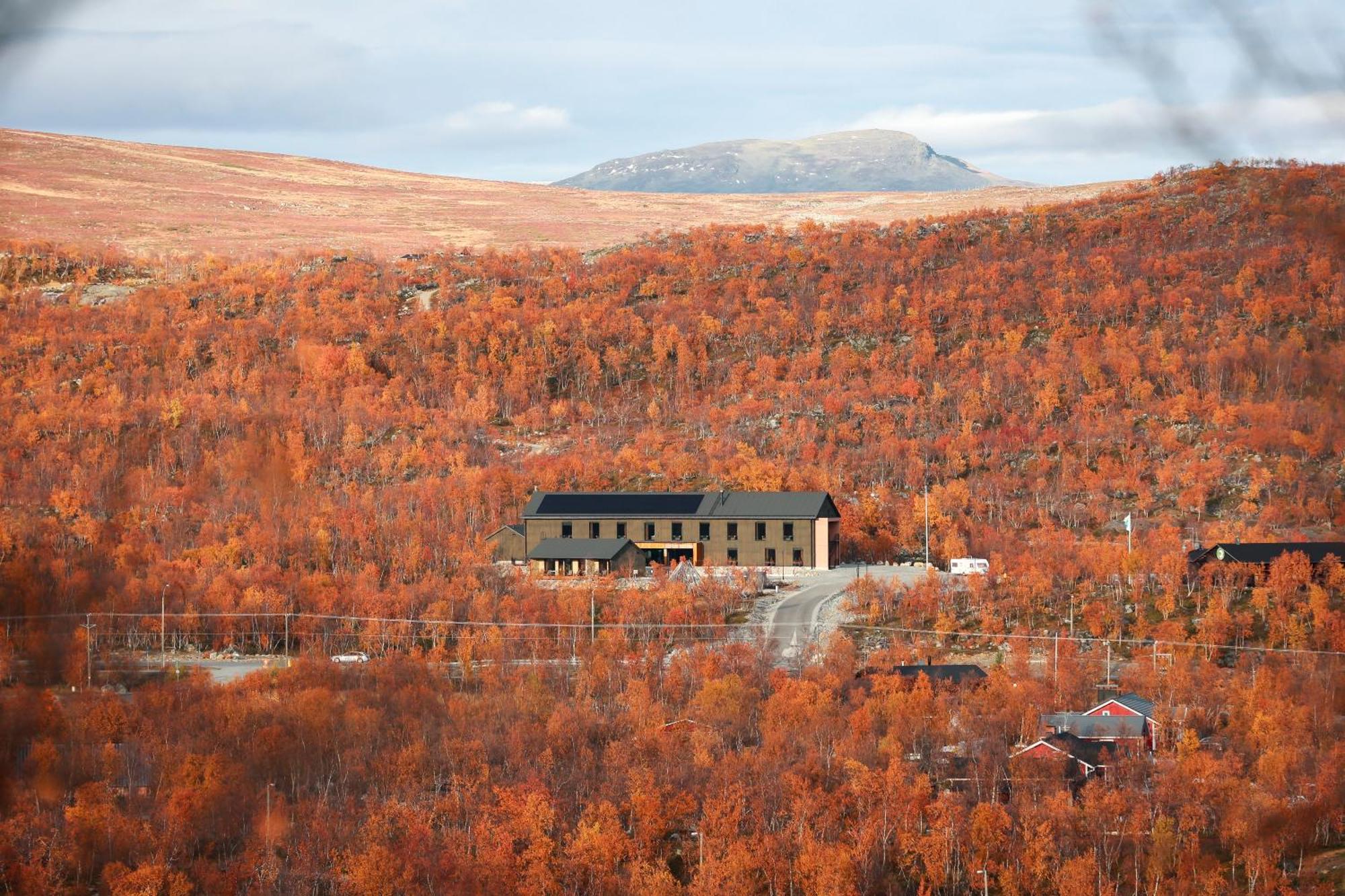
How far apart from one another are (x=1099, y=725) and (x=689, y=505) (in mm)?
26141

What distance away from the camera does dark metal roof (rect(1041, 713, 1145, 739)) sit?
34.8 metres

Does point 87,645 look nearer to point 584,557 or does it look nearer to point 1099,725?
point 1099,725

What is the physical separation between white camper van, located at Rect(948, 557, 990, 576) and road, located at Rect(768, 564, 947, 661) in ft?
3.23

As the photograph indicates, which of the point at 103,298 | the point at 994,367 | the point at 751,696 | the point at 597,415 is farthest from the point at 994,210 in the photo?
the point at 751,696

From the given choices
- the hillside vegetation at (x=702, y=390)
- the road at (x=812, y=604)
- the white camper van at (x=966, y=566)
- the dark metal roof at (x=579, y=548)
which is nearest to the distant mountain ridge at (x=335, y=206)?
the hillside vegetation at (x=702, y=390)

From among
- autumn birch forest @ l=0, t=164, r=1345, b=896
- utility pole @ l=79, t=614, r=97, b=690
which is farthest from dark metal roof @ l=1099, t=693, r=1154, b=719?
utility pole @ l=79, t=614, r=97, b=690

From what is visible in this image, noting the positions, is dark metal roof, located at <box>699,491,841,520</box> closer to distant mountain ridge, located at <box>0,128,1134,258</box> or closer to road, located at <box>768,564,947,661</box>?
road, located at <box>768,564,947,661</box>

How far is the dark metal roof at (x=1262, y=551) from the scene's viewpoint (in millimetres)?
47344

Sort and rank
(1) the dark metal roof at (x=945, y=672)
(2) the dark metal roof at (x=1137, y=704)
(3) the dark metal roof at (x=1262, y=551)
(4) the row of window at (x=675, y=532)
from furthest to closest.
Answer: (4) the row of window at (x=675, y=532) → (3) the dark metal roof at (x=1262, y=551) → (1) the dark metal roof at (x=945, y=672) → (2) the dark metal roof at (x=1137, y=704)

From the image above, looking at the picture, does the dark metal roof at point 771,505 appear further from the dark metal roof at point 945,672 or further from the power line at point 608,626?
the dark metal roof at point 945,672

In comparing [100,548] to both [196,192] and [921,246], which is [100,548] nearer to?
[921,246]

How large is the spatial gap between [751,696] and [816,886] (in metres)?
9.78

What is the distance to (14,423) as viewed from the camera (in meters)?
62.9

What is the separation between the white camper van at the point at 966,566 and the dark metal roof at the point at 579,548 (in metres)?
12.2
